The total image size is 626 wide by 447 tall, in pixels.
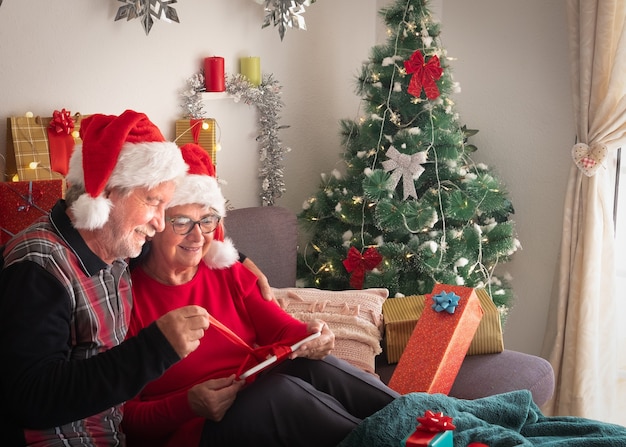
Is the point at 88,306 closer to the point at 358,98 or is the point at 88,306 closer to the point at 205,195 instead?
the point at 205,195

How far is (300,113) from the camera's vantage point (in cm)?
384

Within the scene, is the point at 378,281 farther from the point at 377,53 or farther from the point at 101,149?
the point at 101,149

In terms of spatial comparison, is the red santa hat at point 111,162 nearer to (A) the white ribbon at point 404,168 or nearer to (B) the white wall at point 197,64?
(B) the white wall at point 197,64

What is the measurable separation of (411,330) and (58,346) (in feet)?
4.31

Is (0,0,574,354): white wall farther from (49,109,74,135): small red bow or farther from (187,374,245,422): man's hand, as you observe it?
(187,374,245,422): man's hand

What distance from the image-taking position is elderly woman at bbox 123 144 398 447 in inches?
82.2

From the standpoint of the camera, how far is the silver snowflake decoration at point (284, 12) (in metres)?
3.37

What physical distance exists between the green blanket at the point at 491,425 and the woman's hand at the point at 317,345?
0.88ft

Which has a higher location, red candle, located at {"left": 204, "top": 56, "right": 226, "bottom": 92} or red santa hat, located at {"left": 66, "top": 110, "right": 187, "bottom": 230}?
red candle, located at {"left": 204, "top": 56, "right": 226, "bottom": 92}

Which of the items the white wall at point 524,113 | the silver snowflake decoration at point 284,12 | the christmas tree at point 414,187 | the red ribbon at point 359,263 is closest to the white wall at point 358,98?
the white wall at point 524,113

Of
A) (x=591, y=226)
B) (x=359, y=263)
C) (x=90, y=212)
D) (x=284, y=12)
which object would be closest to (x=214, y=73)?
(x=284, y=12)

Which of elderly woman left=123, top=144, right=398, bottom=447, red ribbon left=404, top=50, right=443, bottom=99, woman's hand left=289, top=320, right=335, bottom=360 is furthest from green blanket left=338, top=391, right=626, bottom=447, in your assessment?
red ribbon left=404, top=50, right=443, bottom=99

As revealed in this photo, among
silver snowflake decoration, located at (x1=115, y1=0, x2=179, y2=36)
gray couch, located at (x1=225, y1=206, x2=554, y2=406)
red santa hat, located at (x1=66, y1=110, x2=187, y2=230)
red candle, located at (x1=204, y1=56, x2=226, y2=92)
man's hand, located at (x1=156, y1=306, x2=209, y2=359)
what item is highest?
silver snowflake decoration, located at (x1=115, y1=0, x2=179, y2=36)

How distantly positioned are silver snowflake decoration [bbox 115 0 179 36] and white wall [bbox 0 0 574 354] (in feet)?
0.23
